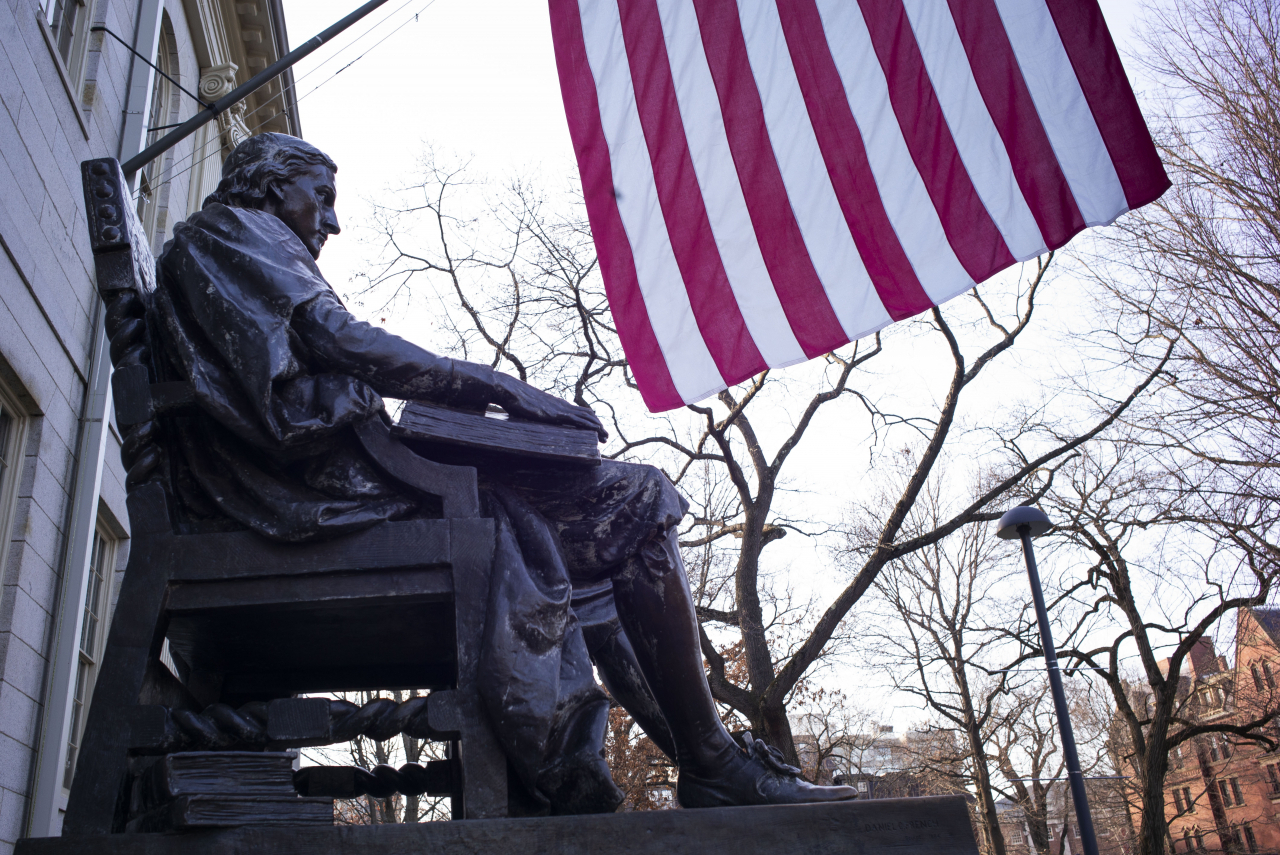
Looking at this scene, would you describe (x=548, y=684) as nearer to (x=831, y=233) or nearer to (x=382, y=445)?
(x=382, y=445)

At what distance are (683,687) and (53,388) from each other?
539 centimetres

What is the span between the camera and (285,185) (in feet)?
9.62

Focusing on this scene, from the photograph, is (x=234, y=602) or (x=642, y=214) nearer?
(x=234, y=602)

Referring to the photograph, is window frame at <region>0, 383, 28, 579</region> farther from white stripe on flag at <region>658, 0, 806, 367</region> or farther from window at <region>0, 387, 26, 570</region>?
white stripe on flag at <region>658, 0, 806, 367</region>

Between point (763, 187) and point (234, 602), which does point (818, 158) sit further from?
point (234, 602)

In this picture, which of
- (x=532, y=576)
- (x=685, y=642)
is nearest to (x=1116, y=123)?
(x=685, y=642)

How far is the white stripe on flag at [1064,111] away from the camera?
4367 mm

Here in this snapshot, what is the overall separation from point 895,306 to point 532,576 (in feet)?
9.41

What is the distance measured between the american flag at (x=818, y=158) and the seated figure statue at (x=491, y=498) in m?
2.48

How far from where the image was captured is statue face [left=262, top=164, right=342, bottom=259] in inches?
115

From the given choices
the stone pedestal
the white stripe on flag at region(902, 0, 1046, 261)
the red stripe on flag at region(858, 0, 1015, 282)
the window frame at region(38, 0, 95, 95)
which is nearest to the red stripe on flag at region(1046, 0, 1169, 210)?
the white stripe on flag at region(902, 0, 1046, 261)

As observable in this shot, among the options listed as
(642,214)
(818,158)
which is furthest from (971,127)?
(642,214)

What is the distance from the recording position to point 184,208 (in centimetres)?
1076

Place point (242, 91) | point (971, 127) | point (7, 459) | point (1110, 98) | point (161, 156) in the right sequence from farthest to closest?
point (161, 156) → point (242, 91) → point (7, 459) → point (971, 127) → point (1110, 98)
